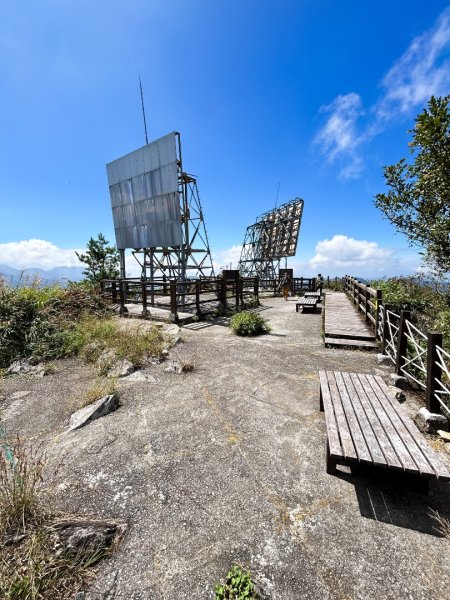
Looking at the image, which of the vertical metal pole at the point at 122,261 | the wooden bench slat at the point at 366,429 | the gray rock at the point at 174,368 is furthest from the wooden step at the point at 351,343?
the vertical metal pole at the point at 122,261

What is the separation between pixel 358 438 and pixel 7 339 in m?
8.27

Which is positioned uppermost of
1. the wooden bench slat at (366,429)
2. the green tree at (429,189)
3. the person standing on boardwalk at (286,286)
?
the green tree at (429,189)

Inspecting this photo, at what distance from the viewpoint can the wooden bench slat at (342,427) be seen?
2321 millimetres

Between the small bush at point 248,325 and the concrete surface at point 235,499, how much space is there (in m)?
3.56

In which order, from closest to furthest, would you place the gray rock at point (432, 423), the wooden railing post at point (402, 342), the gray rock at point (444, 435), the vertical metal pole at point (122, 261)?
the gray rock at point (444, 435) → the gray rock at point (432, 423) → the wooden railing post at point (402, 342) → the vertical metal pole at point (122, 261)

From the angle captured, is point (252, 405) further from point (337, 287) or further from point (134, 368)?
point (337, 287)

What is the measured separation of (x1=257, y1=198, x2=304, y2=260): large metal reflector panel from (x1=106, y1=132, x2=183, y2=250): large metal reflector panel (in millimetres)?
15810

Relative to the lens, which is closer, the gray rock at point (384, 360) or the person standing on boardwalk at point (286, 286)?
the gray rock at point (384, 360)

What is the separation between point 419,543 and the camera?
2.05 m

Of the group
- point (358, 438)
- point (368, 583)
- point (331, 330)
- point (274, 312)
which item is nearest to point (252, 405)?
point (358, 438)

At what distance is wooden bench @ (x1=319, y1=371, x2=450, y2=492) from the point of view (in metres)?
2.19

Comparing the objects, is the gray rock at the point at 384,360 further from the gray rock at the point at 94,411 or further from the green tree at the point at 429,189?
the gray rock at the point at 94,411

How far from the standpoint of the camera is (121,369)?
545 cm

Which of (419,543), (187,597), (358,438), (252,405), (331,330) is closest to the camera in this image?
(187,597)
